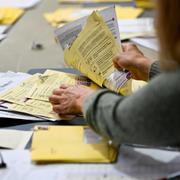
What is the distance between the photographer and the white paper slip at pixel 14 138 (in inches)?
36.7

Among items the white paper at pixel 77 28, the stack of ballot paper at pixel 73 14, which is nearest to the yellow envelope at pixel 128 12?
the stack of ballot paper at pixel 73 14

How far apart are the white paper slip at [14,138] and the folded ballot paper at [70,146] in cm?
3

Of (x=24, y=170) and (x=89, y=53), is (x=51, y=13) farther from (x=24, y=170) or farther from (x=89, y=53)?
(x=24, y=170)

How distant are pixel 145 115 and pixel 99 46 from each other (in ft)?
1.35

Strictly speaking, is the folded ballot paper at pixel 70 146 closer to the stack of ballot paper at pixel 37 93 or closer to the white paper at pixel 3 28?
the stack of ballot paper at pixel 37 93

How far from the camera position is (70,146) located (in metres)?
0.90

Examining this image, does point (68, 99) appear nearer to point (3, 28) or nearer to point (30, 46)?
point (30, 46)

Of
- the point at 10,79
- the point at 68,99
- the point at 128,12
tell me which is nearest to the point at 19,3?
the point at 128,12

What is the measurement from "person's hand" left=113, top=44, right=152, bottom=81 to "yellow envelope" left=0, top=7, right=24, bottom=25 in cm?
74

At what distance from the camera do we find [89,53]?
113cm

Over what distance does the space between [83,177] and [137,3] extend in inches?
48.4

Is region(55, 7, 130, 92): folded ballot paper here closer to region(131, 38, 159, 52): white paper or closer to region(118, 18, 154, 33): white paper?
region(131, 38, 159, 52): white paper

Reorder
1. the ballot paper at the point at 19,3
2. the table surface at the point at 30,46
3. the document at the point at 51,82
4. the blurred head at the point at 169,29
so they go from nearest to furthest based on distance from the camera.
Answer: the blurred head at the point at 169,29, the document at the point at 51,82, the table surface at the point at 30,46, the ballot paper at the point at 19,3

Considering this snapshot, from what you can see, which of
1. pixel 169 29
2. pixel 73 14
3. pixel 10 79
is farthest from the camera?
pixel 73 14
